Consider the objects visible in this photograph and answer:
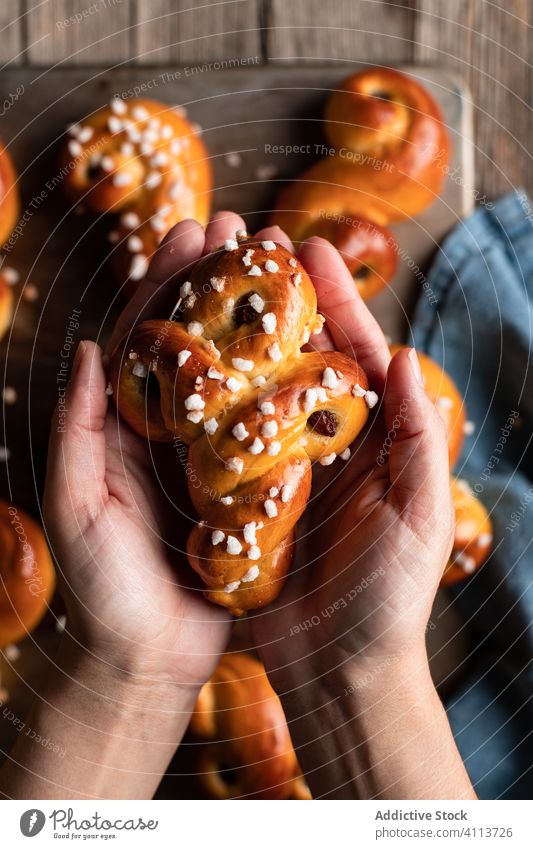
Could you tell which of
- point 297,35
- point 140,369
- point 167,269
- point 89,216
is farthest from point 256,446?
point 297,35

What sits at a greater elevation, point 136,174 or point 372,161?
point 372,161

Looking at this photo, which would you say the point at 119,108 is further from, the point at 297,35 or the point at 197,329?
the point at 197,329

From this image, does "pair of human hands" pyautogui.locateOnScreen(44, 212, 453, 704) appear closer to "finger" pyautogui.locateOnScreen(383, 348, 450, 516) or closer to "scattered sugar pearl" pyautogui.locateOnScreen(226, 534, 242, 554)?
"finger" pyautogui.locateOnScreen(383, 348, 450, 516)

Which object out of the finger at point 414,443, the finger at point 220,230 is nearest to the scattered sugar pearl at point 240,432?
the finger at point 414,443

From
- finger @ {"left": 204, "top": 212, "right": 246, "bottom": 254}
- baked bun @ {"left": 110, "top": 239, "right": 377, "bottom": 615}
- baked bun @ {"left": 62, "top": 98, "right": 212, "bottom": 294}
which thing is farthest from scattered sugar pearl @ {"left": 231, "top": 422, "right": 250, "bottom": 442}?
baked bun @ {"left": 62, "top": 98, "right": 212, "bottom": 294}

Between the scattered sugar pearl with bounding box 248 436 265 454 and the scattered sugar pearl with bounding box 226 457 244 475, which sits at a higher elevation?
the scattered sugar pearl with bounding box 248 436 265 454

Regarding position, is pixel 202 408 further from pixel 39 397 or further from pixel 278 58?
pixel 278 58
